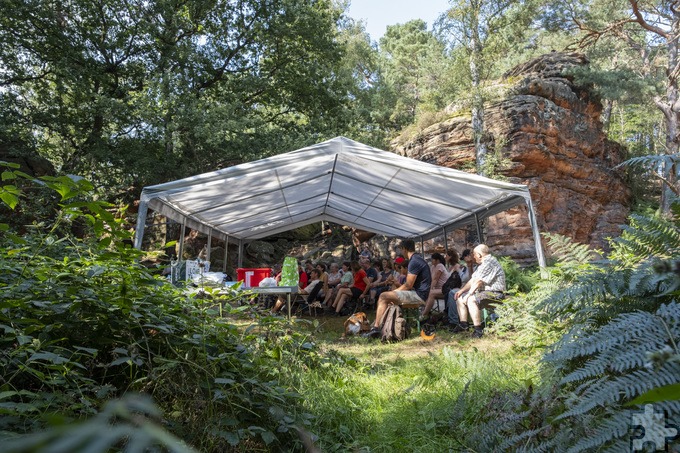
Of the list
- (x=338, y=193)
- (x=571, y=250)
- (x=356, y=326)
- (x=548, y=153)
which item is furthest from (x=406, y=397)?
(x=548, y=153)

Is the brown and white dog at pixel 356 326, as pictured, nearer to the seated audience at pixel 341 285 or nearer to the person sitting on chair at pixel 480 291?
the person sitting on chair at pixel 480 291

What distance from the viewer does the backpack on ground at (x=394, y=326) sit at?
21.8 ft

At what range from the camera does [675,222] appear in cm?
204

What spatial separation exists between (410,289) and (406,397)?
13.9 ft

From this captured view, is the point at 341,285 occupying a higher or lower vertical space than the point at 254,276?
higher

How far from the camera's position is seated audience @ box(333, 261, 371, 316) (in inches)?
409

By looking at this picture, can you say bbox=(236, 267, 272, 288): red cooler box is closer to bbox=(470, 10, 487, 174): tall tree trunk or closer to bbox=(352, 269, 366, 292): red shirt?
bbox=(352, 269, 366, 292): red shirt

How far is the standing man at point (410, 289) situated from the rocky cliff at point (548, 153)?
6288 millimetres

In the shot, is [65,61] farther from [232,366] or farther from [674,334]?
[674,334]

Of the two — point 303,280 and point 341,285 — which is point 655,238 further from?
point 303,280

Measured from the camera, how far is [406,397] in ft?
10.5

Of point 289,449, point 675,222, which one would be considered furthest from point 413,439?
point 675,222

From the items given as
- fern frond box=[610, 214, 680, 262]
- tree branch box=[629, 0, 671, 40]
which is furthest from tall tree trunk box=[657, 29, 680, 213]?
fern frond box=[610, 214, 680, 262]

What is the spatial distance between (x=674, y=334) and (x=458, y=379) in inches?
79.8
